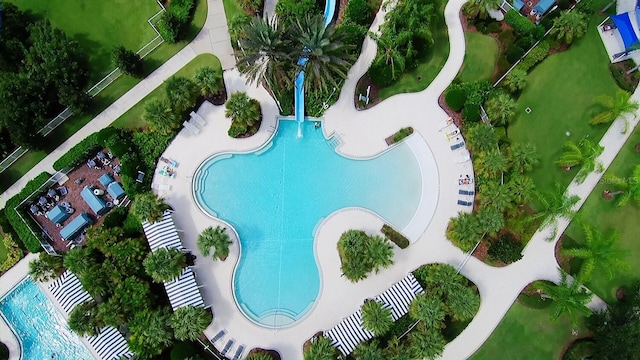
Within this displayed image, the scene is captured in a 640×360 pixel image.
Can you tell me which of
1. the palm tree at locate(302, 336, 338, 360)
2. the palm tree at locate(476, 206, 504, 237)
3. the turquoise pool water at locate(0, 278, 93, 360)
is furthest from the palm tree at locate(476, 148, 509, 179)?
the turquoise pool water at locate(0, 278, 93, 360)

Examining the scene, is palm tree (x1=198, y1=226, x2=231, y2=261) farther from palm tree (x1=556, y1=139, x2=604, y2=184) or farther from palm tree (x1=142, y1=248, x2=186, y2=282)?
palm tree (x1=556, y1=139, x2=604, y2=184)

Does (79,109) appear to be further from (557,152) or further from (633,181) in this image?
(633,181)

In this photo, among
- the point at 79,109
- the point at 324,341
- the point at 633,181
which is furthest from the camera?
the point at 79,109

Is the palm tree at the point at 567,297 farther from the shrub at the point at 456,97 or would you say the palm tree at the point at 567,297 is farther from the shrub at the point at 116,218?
the shrub at the point at 116,218

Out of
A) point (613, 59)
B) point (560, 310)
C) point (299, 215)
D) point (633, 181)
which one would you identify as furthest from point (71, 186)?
point (613, 59)

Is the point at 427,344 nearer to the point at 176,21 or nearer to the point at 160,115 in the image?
the point at 160,115

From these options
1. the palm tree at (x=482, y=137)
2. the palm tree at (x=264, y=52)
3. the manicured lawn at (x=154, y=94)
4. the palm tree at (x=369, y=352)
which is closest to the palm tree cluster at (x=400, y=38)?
the palm tree at (x=264, y=52)

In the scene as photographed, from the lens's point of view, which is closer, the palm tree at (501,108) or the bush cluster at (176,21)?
the palm tree at (501,108)
